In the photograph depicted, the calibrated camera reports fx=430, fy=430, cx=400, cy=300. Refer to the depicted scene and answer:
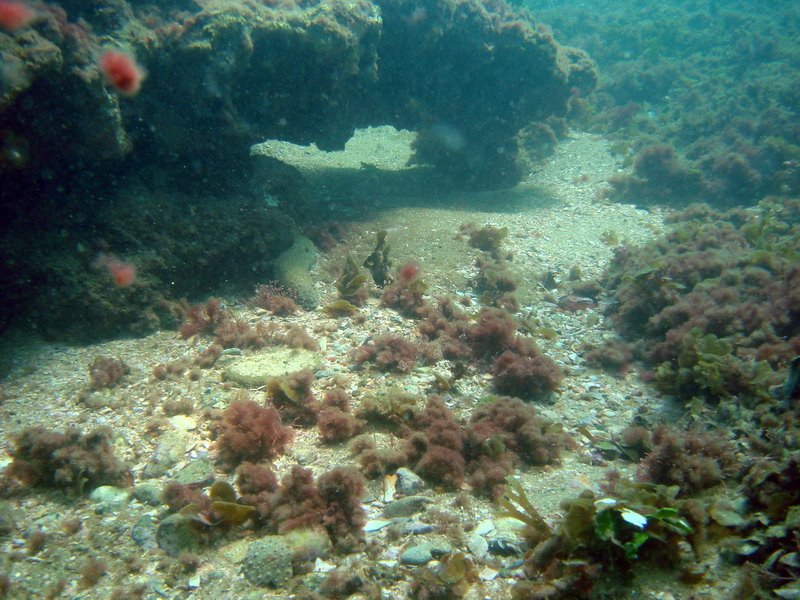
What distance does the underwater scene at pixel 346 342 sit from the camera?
3.39m

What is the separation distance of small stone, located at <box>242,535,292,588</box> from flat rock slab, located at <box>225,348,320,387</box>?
8.64 feet

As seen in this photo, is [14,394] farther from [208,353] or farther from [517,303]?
[517,303]

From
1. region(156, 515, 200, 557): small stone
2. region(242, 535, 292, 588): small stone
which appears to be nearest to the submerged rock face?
region(156, 515, 200, 557): small stone

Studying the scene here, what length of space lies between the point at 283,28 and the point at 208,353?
6.53m

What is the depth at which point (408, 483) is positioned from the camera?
434 cm

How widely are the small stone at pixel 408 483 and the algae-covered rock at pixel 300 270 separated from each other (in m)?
4.31

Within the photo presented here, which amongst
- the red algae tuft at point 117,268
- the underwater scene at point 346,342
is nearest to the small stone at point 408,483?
the underwater scene at point 346,342

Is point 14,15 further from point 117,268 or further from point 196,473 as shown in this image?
point 196,473

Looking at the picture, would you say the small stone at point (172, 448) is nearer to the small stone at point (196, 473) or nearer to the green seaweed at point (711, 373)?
the small stone at point (196, 473)

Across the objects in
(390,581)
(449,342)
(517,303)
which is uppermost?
(517,303)

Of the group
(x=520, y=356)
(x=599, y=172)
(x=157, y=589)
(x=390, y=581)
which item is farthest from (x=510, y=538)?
(x=599, y=172)

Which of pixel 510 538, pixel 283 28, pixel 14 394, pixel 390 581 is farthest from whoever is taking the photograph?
pixel 283 28

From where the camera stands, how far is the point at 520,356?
658 centimetres

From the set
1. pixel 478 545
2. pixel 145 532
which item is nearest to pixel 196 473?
pixel 145 532
